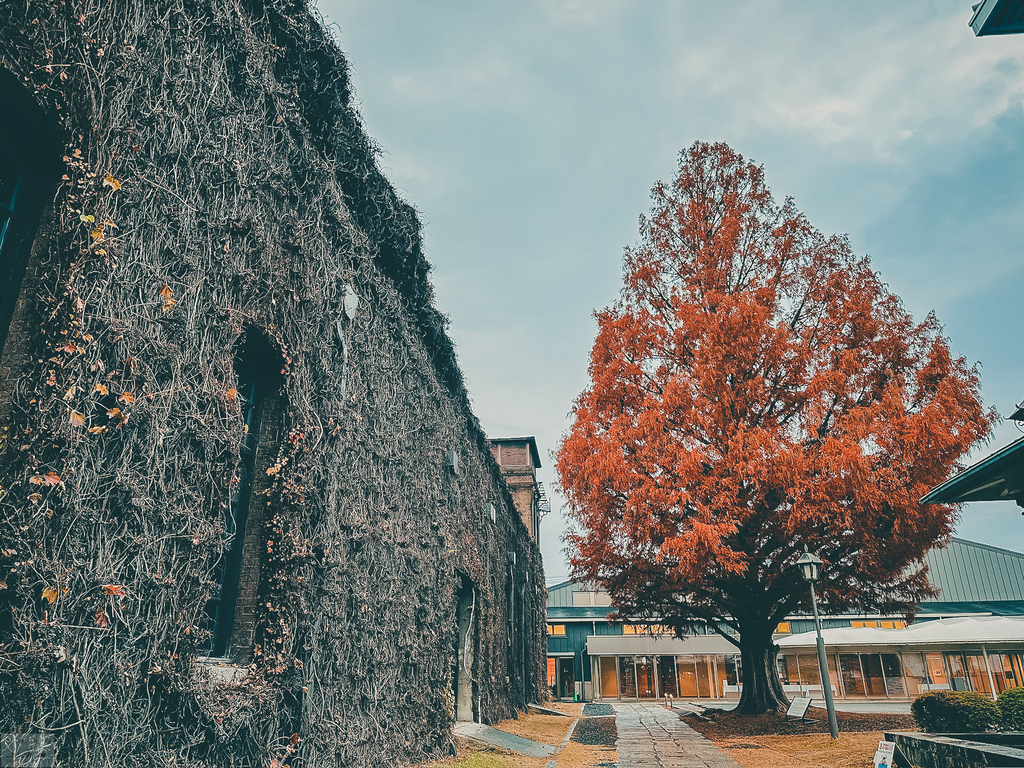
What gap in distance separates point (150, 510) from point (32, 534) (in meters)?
0.68

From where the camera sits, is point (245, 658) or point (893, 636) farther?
point (893, 636)

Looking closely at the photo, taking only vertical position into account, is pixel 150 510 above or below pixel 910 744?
above

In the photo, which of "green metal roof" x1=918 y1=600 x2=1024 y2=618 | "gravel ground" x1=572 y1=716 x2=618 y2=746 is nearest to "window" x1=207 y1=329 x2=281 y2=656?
"gravel ground" x1=572 y1=716 x2=618 y2=746

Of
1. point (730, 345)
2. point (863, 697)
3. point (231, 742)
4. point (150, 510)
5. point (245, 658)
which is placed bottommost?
point (863, 697)

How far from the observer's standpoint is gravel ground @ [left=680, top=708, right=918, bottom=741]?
13.0 meters

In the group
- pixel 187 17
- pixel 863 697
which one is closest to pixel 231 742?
pixel 187 17

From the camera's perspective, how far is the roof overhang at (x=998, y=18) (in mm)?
5395

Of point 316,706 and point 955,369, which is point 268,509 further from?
point 955,369

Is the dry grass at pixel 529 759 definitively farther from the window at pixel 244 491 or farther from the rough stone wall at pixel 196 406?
the window at pixel 244 491

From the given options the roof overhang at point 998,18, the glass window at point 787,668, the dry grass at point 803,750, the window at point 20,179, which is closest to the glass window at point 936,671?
the glass window at point 787,668

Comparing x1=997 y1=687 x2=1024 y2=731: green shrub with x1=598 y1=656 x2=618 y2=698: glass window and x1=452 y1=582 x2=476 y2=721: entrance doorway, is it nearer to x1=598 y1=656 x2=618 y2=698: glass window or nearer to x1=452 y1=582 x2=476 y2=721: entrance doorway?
x1=452 y1=582 x2=476 y2=721: entrance doorway

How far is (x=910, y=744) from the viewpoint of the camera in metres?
7.96

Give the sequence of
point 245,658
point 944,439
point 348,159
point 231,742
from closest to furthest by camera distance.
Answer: point 231,742, point 245,658, point 348,159, point 944,439

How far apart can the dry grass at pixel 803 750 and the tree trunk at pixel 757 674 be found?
9.29 feet
